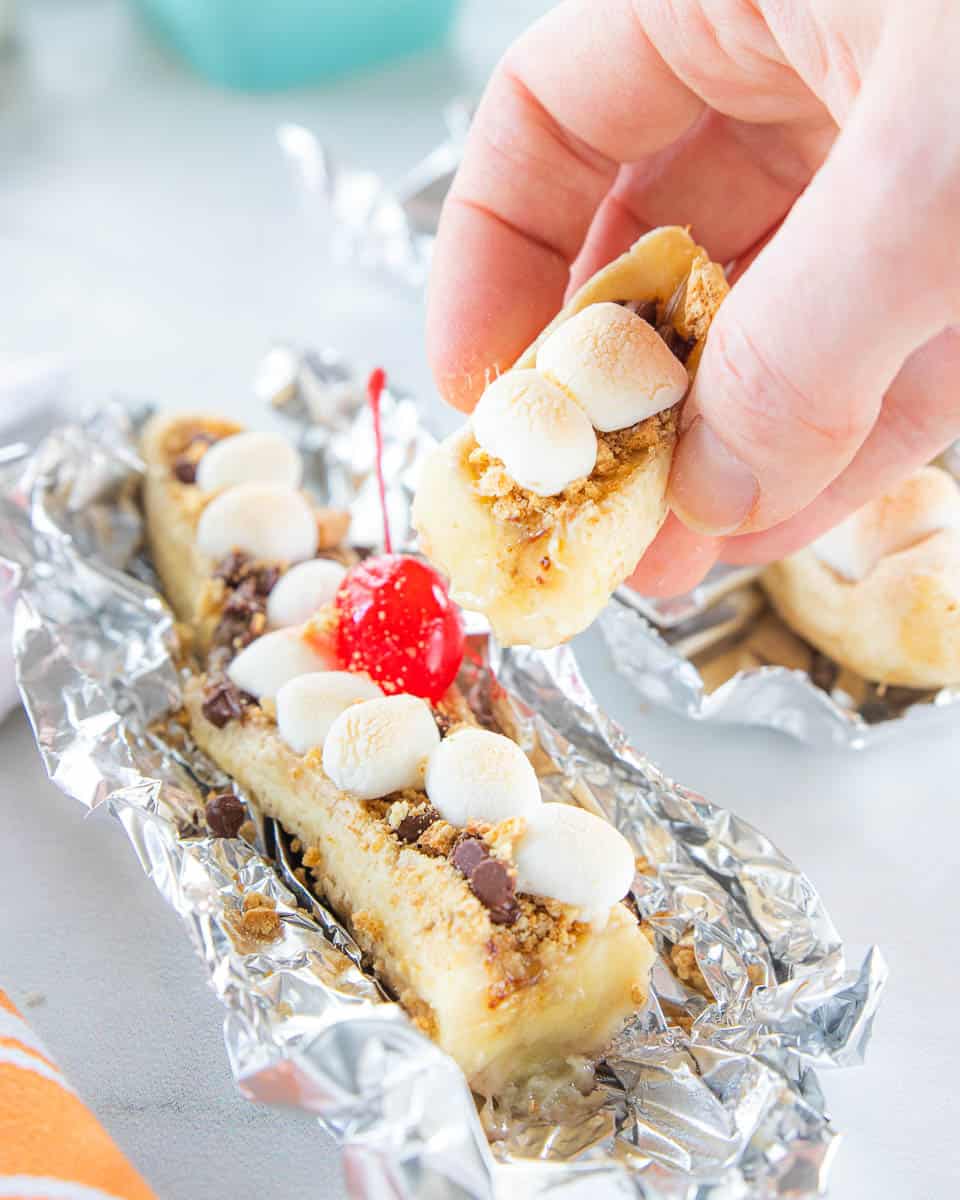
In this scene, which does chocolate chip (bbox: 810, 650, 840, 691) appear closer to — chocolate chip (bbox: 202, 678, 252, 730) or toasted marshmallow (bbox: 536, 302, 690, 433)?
toasted marshmallow (bbox: 536, 302, 690, 433)

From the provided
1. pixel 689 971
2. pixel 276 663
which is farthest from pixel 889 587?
pixel 276 663

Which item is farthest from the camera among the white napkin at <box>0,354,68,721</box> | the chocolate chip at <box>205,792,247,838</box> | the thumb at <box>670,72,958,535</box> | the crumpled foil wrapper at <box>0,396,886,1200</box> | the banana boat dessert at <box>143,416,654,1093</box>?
the white napkin at <box>0,354,68,721</box>

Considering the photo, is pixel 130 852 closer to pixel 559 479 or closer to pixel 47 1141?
pixel 47 1141

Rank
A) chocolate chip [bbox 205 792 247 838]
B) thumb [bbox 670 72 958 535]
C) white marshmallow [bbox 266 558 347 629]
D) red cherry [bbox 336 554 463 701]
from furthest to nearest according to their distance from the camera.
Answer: white marshmallow [bbox 266 558 347 629], red cherry [bbox 336 554 463 701], chocolate chip [bbox 205 792 247 838], thumb [bbox 670 72 958 535]

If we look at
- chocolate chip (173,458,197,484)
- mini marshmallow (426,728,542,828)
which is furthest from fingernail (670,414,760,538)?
chocolate chip (173,458,197,484)

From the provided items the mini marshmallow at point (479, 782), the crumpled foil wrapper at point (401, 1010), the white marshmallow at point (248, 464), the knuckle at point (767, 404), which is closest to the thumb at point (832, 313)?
the knuckle at point (767, 404)

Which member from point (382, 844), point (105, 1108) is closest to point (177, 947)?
point (105, 1108)

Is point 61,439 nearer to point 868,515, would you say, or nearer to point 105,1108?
point 105,1108
